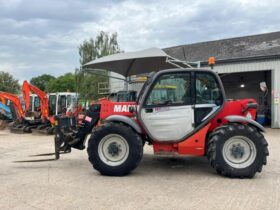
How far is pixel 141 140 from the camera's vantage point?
6.45 meters

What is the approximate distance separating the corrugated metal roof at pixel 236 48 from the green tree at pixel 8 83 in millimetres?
40336

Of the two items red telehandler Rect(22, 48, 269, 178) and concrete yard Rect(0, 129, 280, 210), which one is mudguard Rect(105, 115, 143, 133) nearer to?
red telehandler Rect(22, 48, 269, 178)

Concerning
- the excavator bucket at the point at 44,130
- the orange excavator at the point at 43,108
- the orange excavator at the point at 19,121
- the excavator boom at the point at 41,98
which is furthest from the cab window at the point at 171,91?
the orange excavator at the point at 19,121

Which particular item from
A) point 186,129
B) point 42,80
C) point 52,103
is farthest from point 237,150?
point 42,80

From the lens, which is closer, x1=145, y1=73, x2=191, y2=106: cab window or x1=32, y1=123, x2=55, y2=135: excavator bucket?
x1=145, y1=73, x2=191, y2=106: cab window

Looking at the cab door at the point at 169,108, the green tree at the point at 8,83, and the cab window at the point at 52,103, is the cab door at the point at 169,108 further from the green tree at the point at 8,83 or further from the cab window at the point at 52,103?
the green tree at the point at 8,83

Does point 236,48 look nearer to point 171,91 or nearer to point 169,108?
point 171,91

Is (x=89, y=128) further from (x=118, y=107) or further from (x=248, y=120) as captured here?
(x=248, y=120)

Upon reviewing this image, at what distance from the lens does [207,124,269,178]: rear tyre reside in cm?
613

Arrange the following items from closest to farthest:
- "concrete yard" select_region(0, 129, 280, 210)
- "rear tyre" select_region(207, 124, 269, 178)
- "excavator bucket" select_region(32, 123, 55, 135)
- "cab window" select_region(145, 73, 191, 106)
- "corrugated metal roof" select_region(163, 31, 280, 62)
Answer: "concrete yard" select_region(0, 129, 280, 210), "rear tyre" select_region(207, 124, 269, 178), "cab window" select_region(145, 73, 191, 106), "excavator bucket" select_region(32, 123, 55, 135), "corrugated metal roof" select_region(163, 31, 280, 62)

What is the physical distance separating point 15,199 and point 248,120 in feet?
14.3

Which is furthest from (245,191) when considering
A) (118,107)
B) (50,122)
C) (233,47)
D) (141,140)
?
(233,47)

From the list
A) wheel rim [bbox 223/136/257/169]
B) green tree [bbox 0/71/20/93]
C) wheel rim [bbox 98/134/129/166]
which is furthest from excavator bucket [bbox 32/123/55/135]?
green tree [bbox 0/71/20/93]

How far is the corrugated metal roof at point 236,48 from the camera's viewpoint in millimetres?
18328
